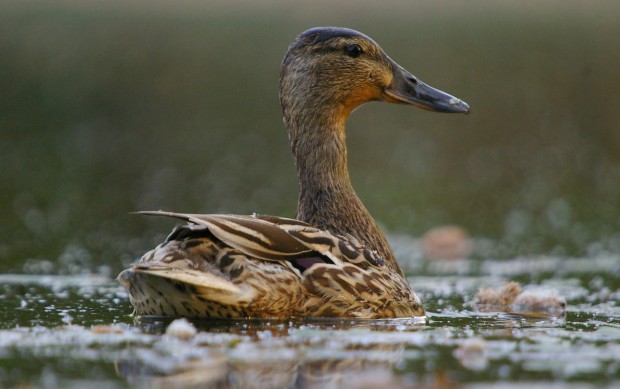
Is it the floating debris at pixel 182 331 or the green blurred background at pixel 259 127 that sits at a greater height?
the green blurred background at pixel 259 127

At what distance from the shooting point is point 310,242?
6613mm

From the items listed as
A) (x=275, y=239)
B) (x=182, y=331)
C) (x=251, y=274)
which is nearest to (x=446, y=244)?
(x=275, y=239)

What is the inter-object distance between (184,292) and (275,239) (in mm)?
600

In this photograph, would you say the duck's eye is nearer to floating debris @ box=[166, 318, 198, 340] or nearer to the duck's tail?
the duck's tail

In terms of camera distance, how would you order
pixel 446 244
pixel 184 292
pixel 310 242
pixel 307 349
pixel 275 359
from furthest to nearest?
pixel 446 244 < pixel 310 242 < pixel 184 292 < pixel 307 349 < pixel 275 359

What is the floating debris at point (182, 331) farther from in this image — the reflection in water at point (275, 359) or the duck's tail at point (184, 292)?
the duck's tail at point (184, 292)

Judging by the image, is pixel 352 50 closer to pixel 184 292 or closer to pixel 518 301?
pixel 518 301

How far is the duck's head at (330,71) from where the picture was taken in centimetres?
800

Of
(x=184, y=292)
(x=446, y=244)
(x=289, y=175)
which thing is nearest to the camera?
(x=184, y=292)

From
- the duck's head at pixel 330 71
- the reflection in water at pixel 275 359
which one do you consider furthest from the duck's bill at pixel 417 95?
the reflection in water at pixel 275 359

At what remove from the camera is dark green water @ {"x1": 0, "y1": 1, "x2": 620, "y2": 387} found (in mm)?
5227

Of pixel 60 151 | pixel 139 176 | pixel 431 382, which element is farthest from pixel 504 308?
pixel 60 151

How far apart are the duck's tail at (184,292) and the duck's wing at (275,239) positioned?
0.79 ft

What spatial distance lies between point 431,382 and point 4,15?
74.9 feet
